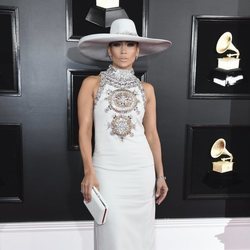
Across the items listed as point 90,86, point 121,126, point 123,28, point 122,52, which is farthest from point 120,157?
point 123,28

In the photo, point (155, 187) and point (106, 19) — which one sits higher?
point (106, 19)

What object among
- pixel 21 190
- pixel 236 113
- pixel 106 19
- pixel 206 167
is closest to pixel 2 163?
pixel 21 190

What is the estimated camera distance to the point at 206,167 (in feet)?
9.04

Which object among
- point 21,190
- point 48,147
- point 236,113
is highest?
point 236,113

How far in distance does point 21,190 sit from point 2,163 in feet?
0.86

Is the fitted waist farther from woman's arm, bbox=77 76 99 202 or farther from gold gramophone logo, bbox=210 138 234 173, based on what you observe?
gold gramophone logo, bbox=210 138 234 173

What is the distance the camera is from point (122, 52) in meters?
1.89

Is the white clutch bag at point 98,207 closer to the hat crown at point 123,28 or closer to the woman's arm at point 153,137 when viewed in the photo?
the woman's arm at point 153,137

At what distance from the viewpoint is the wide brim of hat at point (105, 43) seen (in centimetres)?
182

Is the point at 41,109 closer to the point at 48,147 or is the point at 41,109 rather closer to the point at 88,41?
the point at 48,147

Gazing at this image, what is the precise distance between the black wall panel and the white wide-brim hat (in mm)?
414

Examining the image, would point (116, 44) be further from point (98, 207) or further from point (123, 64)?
point (98, 207)

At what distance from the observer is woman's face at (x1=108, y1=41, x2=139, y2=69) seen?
1891 mm

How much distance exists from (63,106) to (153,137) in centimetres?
83
